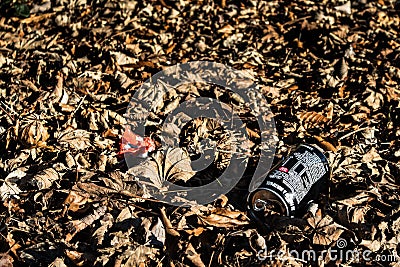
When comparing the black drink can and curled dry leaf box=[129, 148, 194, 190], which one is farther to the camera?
curled dry leaf box=[129, 148, 194, 190]

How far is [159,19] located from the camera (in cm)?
491

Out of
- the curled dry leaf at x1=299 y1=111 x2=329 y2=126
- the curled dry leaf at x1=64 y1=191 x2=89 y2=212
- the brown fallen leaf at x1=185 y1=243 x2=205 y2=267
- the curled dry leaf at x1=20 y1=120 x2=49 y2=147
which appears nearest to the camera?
the brown fallen leaf at x1=185 y1=243 x2=205 y2=267

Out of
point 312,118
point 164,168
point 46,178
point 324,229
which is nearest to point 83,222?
point 46,178

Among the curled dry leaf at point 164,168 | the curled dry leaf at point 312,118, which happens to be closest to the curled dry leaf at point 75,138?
the curled dry leaf at point 164,168

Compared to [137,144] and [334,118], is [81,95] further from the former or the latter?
[334,118]

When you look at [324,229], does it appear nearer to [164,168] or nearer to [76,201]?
[164,168]

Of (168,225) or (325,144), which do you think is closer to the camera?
(168,225)

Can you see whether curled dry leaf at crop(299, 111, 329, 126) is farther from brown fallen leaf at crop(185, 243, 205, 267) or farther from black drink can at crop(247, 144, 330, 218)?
brown fallen leaf at crop(185, 243, 205, 267)

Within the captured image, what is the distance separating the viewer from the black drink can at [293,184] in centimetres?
311

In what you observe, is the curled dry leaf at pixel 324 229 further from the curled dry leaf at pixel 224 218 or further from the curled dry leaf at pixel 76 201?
the curled dry leaf at pixel 76 201

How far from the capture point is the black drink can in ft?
10.2

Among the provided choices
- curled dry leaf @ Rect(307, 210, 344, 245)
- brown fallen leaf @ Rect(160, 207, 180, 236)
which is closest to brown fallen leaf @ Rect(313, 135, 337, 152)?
curled dry leaf @ Rect(307, 210, 344, 245)

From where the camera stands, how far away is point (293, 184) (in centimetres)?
313

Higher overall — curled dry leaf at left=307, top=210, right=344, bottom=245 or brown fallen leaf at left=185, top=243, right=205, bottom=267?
curled dry leaf at left=307, top=210, right=344, bottom=245
